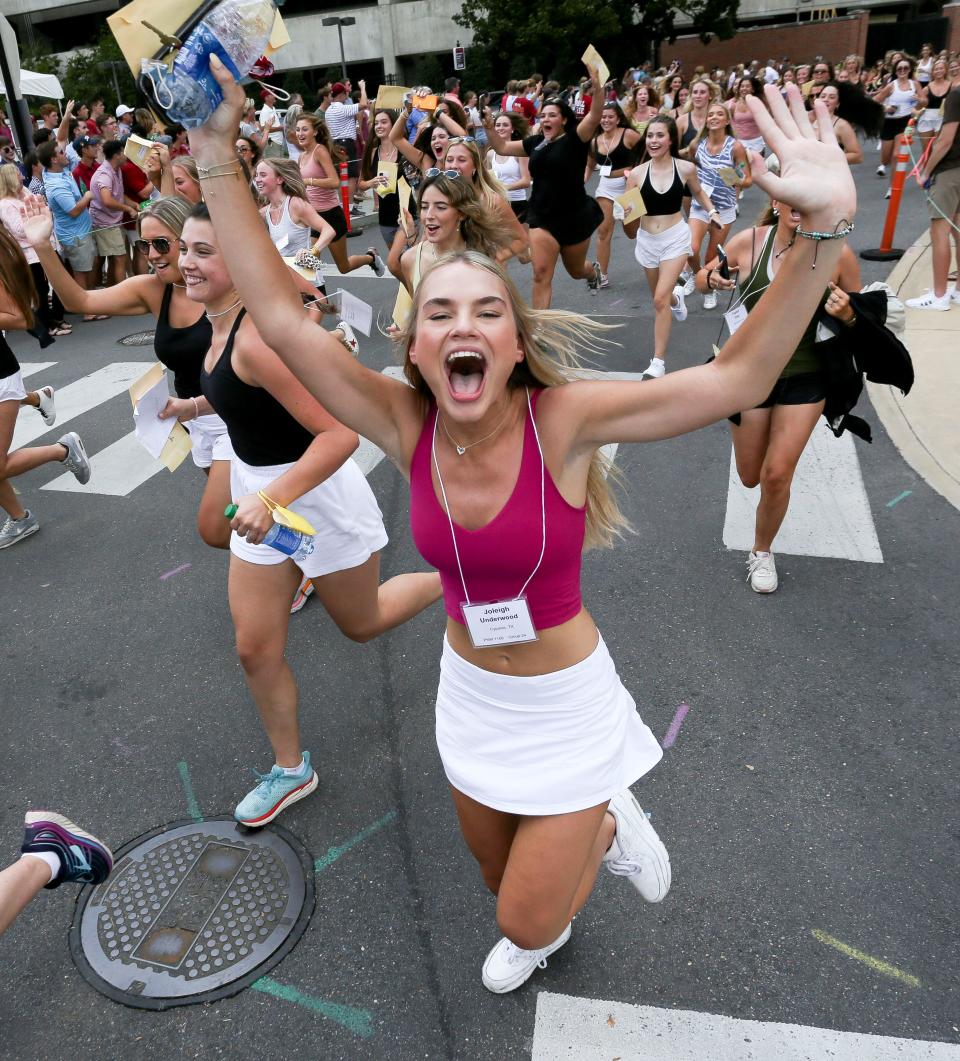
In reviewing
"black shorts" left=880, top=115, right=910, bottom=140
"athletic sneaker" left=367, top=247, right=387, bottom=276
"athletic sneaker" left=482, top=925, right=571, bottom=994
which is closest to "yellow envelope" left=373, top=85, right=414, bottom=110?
"athletic sneaker" left=367, top=247, right=387, bottom=276

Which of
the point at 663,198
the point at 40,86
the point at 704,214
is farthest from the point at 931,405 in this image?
the point at 40,86

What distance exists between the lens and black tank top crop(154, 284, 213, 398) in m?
4.10

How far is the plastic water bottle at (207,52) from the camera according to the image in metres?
1.77

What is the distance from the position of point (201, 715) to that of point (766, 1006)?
2.57 metres

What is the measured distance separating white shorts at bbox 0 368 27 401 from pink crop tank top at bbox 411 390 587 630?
13.7 ft

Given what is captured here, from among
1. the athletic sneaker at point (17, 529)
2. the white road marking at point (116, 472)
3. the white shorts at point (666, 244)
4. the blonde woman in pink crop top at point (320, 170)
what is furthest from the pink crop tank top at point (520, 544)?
the blonde woman in pink crop top at point (320, 170)

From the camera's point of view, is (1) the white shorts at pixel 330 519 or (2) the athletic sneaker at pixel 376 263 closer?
(1) the white shorts at pixel 330 519

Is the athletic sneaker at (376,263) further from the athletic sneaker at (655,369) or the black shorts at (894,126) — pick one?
the black shorts at (894,126)

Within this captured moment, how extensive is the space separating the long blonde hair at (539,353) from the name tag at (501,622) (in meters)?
0.49

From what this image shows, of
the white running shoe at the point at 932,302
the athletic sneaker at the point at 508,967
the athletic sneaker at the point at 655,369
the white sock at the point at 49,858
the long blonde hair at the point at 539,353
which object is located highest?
the long blonde hair at the point at 539,353

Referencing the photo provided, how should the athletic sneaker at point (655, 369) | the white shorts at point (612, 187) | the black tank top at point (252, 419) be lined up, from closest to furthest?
the black tank top at point (252, 419), the athletic sneaker at point (655, 369), the white shorts at point (612, 187)

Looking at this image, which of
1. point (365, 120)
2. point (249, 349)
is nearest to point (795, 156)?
point (249, 349)

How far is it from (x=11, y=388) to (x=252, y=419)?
3254 mm

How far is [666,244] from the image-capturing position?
7621 millimetres
